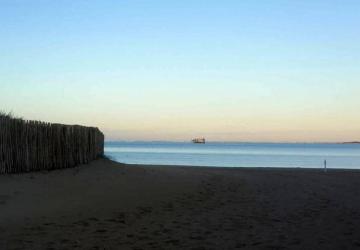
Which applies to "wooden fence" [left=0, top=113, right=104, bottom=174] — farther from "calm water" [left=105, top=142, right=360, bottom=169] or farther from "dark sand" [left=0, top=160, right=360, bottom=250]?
"calm water" [left=105, top=142, right=360, bottom=169]

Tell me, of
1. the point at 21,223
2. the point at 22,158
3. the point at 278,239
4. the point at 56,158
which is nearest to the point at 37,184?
the point at 22,158

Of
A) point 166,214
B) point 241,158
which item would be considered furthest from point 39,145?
point 241,158

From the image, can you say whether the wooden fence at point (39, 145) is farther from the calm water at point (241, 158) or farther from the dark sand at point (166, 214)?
the calm water at point (241, 158)

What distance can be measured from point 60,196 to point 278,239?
622 cm

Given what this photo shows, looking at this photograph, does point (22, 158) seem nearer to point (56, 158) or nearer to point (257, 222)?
point (56, 158)

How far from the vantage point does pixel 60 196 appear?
13.0m

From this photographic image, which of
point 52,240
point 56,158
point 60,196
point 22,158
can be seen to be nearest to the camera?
point 52,240

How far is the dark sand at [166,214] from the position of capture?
8.27 metres

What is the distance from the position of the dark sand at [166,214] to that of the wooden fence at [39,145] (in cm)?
51

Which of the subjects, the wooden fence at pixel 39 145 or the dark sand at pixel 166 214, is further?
the wooden fence at pixel 39 145

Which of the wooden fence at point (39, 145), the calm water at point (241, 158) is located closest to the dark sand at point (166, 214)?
the wooden fence at point (39, 145)

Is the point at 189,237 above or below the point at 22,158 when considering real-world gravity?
below

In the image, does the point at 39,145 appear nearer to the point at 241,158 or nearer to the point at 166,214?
the point at 166,214

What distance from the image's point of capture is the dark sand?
827cm
